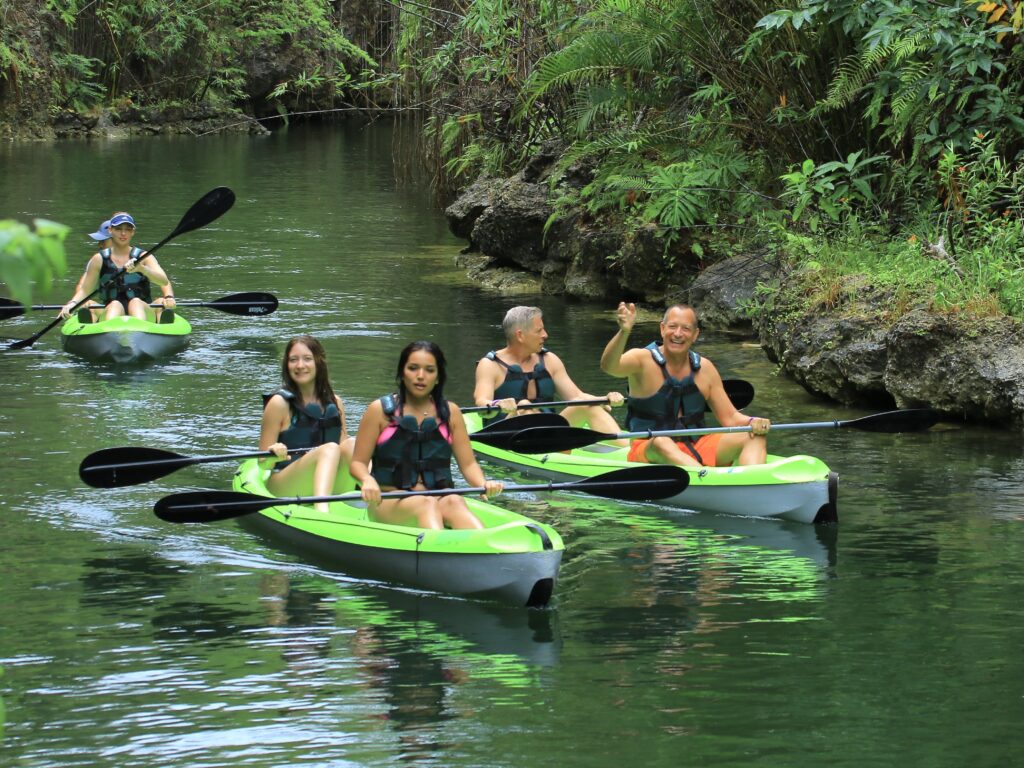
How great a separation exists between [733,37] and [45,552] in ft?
24.1

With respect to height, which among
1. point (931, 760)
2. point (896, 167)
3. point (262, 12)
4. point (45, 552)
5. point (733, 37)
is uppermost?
point (262, 12)

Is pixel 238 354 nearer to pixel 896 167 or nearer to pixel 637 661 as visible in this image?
pixel 896 167

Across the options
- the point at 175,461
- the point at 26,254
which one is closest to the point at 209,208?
the point at 175,461

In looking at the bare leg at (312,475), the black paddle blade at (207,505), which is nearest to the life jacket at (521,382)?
the bare leg at (312,475)

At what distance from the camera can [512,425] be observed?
7.47 metres

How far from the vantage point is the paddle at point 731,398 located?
792 cm

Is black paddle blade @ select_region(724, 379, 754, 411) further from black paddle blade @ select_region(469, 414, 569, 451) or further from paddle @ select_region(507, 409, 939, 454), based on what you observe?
black paddle blade @ select_region(469, 414, 569, 451)

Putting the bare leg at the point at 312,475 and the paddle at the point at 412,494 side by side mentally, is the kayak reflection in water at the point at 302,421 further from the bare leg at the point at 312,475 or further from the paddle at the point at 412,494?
the paddle at the point at 412,494

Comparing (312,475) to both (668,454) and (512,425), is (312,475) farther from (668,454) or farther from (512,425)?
(668,454)

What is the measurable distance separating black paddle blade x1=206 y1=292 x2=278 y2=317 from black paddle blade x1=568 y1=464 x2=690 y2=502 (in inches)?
238

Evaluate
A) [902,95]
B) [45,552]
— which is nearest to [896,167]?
[902,95]

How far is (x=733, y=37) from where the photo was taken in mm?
11648

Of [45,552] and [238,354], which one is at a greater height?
[238,354]

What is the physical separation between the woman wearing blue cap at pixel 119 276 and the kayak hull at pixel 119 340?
19 cm
